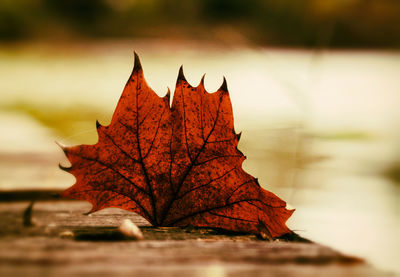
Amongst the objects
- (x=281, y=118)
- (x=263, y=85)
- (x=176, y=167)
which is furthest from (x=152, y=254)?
(x=263, y=85)

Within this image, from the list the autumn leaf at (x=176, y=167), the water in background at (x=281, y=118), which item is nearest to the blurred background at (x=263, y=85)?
the water in background at (x=281, y=118)

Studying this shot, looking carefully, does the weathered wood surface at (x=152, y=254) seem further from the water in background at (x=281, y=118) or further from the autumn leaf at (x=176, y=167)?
the water in background at (x=281, y=118)

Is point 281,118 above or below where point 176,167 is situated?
above

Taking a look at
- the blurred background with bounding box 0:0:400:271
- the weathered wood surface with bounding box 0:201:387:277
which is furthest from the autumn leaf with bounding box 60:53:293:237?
the blurred background with bounding box 0:0:400:271

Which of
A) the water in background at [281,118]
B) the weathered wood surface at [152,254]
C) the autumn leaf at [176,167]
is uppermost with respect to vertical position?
the water in background at [281,118]

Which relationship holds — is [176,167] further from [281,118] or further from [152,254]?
[281,118]
